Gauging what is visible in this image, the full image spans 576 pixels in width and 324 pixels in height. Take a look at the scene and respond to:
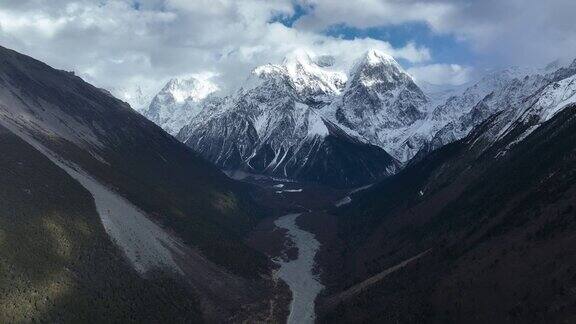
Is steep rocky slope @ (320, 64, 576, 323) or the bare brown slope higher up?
steep rocky slope @ (320, 64, 576, 323)

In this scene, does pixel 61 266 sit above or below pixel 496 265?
below

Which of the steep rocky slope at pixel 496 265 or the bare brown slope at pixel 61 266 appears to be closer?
the steep rocky slope at pixel 496 265

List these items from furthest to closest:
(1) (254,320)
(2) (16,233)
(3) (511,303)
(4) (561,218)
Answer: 1. (1) (254,320)
2. (2) (16,233)
3. (4) (561,218)
4. (3) (511,303)

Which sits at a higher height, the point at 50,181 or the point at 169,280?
the point at 50,181

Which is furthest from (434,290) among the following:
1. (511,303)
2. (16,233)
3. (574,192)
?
(16,233)

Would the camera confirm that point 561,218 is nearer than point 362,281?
Yes

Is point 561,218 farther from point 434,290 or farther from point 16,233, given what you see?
point 16,233

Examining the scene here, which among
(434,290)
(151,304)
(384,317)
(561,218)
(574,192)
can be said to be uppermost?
(574,192)

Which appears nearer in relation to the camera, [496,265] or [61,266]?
[496,265]

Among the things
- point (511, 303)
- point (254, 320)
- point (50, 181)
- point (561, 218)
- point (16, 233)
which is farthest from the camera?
point (50, 181)

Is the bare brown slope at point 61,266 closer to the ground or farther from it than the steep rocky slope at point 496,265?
closer to the ground

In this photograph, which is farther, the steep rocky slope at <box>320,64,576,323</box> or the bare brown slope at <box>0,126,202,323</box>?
the bare brown slope at <box>0,126,202,323</box>
